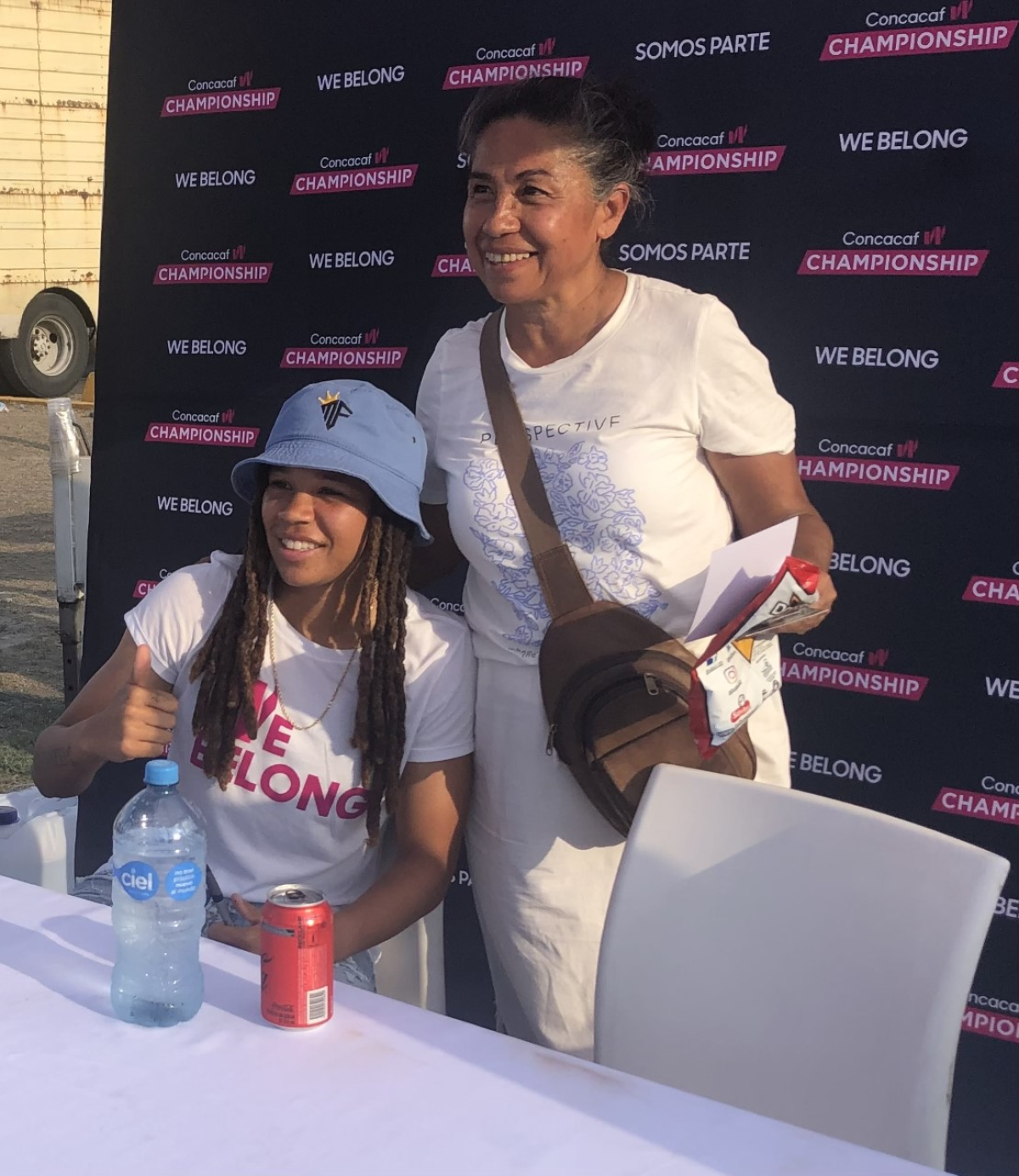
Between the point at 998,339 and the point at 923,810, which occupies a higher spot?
the point at 998,339

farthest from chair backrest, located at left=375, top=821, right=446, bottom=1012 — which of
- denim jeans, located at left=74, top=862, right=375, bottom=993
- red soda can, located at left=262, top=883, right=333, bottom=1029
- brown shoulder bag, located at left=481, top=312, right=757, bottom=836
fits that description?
red soda can, located at left=262, top=883, right=333, bottom=1029

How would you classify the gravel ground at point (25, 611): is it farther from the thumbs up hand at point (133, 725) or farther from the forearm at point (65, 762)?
the thumbs up hand at point (133, 725)

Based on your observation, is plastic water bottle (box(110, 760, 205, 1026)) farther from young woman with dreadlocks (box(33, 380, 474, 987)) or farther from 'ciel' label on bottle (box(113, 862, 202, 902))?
young woman with dreadlocks (box(33, 380, 474, 987))

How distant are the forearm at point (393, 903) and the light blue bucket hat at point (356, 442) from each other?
511 millimetres

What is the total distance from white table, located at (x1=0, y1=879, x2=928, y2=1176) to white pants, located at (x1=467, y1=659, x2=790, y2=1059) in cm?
61

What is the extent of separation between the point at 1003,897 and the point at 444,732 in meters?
1.30

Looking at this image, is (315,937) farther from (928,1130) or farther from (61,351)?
(61,351)

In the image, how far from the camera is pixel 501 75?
292cm

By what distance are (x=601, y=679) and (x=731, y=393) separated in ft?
1.58

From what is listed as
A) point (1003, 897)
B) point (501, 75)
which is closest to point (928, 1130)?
point (1003, 897)

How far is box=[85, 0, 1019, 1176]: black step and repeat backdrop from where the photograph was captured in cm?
246

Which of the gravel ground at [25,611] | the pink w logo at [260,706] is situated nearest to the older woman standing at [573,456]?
the pink w logo at [260,706]

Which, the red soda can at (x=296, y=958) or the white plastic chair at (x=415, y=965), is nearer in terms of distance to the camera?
the red soda can at (x=296, y=958)

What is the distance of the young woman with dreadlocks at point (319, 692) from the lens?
185 centimetres
